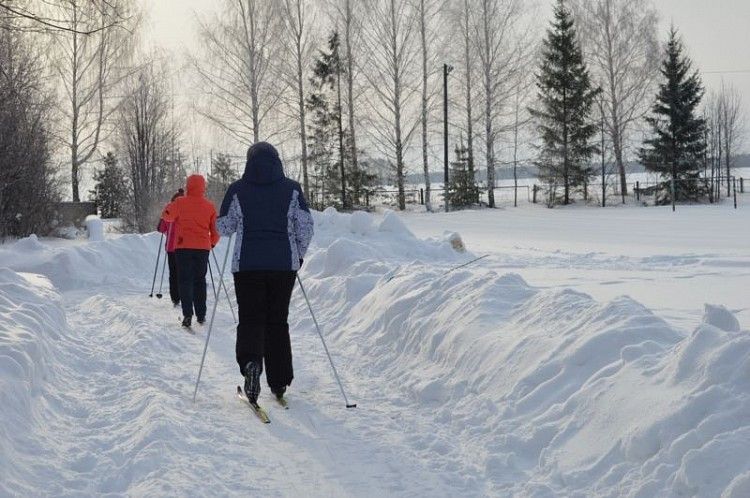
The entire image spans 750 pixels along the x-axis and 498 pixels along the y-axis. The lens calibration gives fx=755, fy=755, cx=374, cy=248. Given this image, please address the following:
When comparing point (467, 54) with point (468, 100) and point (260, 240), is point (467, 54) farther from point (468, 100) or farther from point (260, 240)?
point (260, 240)

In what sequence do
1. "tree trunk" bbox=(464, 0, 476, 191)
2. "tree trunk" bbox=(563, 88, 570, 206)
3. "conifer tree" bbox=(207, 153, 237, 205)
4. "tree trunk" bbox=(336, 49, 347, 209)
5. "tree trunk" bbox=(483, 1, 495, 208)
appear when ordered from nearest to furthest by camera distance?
"conifer tree" bbox=(207, 153, 237, 205) < "tree trunk" bbox=(483, 1, 495, 208) < "tree trunk" bbox=(464, 0, 476, 191) < "tree trunk" bbox=(336, 49, 347, 209) < "tree trunk" bbox=(563, 88, 570, 206)

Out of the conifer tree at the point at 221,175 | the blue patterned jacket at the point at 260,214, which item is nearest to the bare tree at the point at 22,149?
the conifer tree at the point at 221,175

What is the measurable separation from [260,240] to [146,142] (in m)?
23.7

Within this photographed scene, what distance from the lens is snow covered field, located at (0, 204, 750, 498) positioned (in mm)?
3361

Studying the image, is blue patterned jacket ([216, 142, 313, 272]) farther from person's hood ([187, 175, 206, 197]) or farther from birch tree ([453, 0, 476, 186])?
birch tree ([453, 0, 476, 186])

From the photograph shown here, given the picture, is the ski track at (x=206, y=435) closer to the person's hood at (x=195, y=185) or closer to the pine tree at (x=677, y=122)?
the person's hood at (x=195, y=185)

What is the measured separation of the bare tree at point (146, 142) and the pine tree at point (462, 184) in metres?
14.5

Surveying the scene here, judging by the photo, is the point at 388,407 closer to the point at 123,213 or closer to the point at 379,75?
the point at 123,213

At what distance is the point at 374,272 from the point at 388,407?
5.05 meters

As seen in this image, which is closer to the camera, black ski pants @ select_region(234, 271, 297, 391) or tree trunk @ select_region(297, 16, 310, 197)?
black ski pants @ select_region(234, 271, 297, 391)

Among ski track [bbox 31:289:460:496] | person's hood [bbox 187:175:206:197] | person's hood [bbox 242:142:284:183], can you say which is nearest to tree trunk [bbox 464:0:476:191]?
person's hood [bbox 187:175:206:197]

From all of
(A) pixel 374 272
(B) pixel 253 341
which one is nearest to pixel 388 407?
(B) pixel 253 341

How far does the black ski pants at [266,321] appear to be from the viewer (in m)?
5.07

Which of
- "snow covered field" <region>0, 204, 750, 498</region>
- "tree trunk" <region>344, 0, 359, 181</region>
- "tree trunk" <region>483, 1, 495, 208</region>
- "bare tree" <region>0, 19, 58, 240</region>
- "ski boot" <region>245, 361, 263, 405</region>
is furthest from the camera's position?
"tree trunk" <region>483, 1, 495, 208</region>
